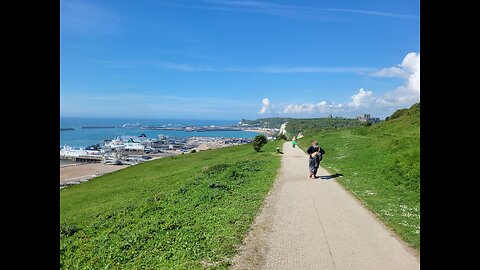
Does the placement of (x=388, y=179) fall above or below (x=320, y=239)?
above

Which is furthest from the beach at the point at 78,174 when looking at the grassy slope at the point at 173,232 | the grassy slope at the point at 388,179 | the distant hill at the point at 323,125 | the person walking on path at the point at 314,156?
the distant hill at the point at 323,125

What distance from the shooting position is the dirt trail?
775cm

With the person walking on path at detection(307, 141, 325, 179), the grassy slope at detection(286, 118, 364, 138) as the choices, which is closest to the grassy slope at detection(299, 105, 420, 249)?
the person walking on path at detection(307, 141, 325, 179)

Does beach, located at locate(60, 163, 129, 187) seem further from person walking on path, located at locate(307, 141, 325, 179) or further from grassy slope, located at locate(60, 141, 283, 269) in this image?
person walking on path, located at locate(307, 141, 325, 179)

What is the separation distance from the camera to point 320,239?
30.3ft

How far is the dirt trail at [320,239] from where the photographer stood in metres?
7.75

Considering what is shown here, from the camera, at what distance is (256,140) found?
128 feet

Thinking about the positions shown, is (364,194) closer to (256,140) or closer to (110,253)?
(110,253)

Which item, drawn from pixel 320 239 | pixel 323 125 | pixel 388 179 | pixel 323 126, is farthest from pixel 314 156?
pixel 323 125

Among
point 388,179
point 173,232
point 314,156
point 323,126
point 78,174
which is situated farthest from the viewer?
point 323,126

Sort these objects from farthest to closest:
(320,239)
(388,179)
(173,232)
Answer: (388,179) < (173,232) < (320,239)

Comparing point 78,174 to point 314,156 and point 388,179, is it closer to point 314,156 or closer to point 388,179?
point 314,156
